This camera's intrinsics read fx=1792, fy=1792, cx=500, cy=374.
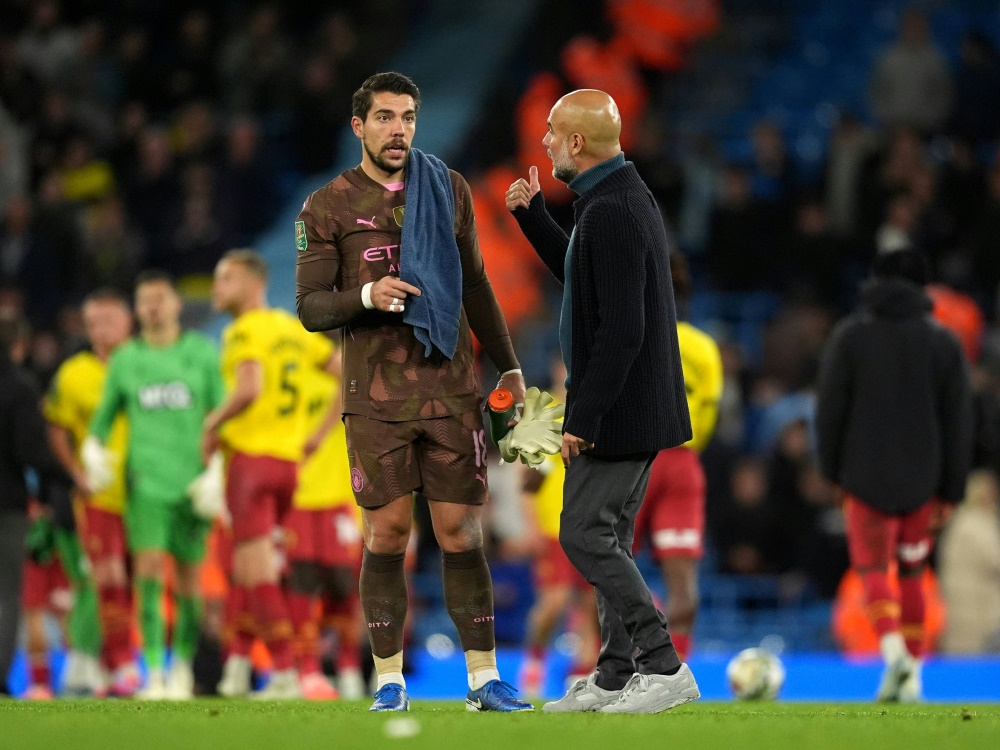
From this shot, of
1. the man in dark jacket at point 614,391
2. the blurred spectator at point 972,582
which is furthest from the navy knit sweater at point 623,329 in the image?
the blurred spectator at point 972,582

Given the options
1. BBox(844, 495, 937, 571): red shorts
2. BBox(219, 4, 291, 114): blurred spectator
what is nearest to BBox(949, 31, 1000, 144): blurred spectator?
BBox(219, 4, 291, 114): blurred spectator

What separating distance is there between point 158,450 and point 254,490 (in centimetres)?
86

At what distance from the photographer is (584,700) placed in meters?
6.68

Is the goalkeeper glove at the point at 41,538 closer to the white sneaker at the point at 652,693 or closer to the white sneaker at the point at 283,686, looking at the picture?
the white sneaker at the point at 283,686

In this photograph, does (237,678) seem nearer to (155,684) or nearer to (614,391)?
(155,684)

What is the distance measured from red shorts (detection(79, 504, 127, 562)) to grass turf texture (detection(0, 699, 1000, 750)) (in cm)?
423

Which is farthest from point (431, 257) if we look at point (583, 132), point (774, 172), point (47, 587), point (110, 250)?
point (110, 250)

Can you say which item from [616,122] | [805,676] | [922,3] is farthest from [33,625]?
[922,3]

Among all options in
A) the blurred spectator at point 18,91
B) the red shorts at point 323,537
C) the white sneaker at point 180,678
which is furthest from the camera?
the blurred spectator at point 18,91

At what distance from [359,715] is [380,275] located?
163 centimetres

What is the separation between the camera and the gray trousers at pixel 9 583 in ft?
31.4

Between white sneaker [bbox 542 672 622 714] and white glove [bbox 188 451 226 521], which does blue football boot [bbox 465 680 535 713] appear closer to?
white sneaker [bbox 542 672 622 714]

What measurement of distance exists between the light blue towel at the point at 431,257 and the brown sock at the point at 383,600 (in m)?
0.81

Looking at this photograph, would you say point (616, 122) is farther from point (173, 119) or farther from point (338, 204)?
point (173, 119)
